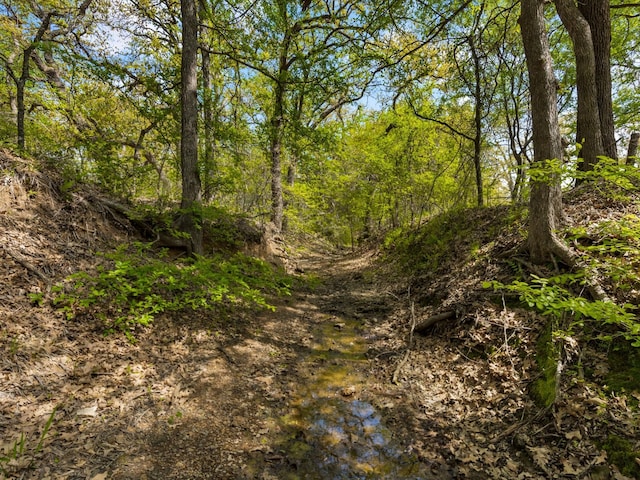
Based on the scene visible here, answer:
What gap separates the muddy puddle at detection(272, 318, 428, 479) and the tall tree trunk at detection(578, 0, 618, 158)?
22.5 ft

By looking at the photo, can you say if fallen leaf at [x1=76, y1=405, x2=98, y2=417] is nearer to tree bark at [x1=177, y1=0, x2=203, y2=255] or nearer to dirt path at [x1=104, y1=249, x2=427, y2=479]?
dirt path at [x1=104, y1=249, x2=427, y2=479]

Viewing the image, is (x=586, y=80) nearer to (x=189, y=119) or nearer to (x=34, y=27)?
(x=189, y=119)

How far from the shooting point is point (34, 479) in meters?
2.46

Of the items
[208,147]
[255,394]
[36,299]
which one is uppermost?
[208,147]

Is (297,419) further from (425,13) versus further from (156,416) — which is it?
(425,13)

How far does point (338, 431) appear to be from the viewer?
3723mm

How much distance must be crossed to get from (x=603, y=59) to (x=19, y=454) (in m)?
10.9

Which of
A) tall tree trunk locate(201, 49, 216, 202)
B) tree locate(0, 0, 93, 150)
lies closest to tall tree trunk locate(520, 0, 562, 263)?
tall tree trunk locate(201, 49, 216, 202)

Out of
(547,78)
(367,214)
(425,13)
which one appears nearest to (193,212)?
(547,78)

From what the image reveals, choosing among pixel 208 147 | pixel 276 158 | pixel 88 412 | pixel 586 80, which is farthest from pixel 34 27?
pixel 586 80

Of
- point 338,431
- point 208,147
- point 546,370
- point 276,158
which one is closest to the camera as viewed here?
point 546,370

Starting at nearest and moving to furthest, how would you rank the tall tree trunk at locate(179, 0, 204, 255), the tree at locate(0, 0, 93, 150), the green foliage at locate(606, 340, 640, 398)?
the green foliage at locate(606, 340, 640, 398)
the tall tree trunk at locate(179, 0, 204, 255)
the tree at locate(0, 0, 93, 150)

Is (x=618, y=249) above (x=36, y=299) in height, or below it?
above

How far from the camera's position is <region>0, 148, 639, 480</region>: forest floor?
294 cm
